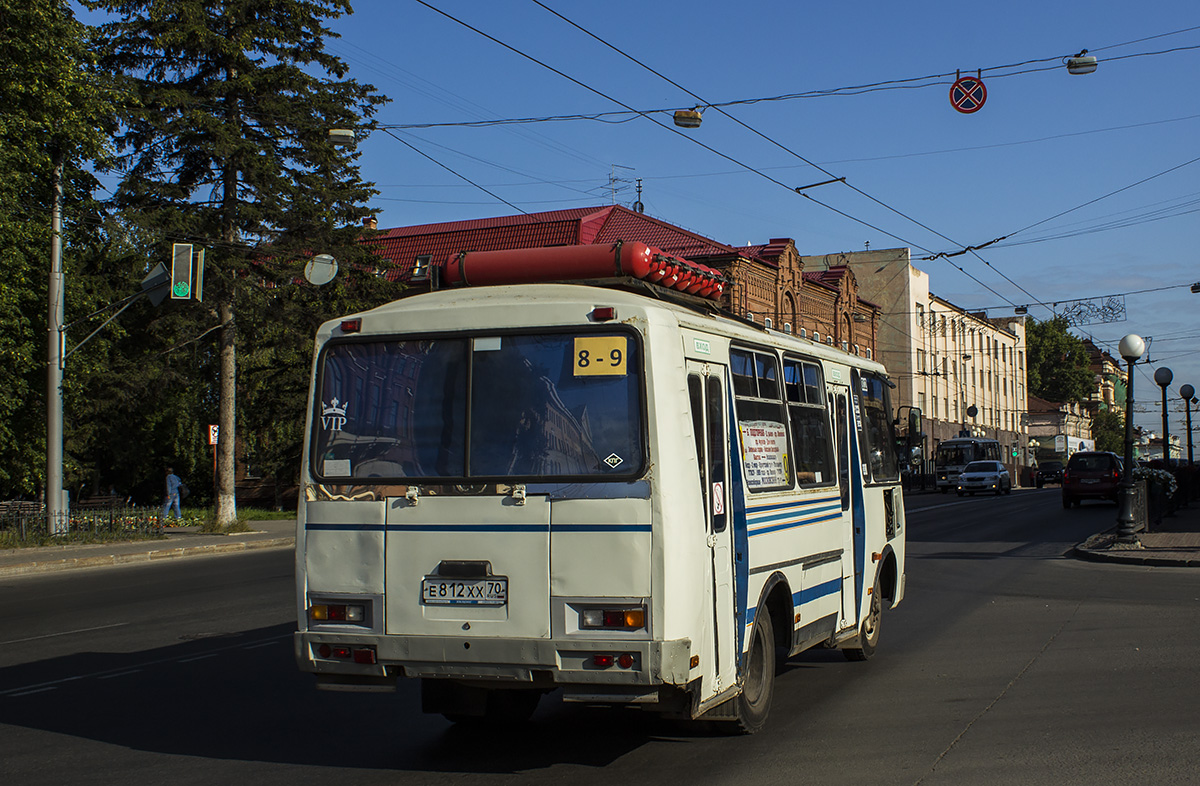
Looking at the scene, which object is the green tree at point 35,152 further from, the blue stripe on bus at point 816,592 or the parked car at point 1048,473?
the parked car at point 1048,473

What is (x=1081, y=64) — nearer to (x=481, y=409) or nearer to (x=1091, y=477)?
(x=481, y=409)

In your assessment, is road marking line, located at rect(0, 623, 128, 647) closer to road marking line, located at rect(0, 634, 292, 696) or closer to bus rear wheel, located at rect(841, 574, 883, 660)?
road marking line, located at rect(0, 634, 292, 696)

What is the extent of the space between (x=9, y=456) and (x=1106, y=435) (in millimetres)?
123209

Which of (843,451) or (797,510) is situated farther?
(843,451)

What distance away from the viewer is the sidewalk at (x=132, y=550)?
813 inches

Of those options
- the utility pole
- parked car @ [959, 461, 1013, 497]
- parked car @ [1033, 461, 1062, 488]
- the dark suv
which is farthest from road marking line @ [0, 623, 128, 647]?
parked car @ [1033, 461, 1062, 488]

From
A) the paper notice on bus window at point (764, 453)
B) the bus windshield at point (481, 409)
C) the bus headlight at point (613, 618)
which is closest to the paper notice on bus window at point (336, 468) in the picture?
the bus windshield at point (481, 409)

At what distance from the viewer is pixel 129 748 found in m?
7.03

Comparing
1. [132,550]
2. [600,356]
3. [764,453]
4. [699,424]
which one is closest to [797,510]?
[764,453]

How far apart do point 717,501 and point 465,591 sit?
145 cm

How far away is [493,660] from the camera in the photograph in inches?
235

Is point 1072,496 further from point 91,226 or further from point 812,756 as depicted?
point 812,756

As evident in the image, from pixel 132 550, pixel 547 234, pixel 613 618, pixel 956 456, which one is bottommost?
pixel 132 550

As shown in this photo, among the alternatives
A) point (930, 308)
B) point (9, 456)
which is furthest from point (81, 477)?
point (930, 308)
